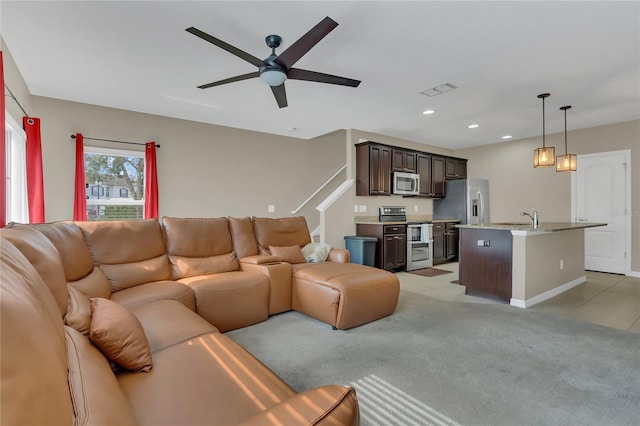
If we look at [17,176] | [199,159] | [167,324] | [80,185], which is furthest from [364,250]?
[17,176]

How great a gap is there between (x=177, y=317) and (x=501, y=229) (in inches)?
140

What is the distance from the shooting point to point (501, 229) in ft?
12.1

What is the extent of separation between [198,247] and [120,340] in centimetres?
195

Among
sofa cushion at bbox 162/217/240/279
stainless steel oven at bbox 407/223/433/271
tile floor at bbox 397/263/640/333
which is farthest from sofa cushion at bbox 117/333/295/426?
stainless steel oven at bbox 407/223/433/271

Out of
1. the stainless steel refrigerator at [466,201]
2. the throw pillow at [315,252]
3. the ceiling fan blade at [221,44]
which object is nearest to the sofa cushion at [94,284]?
the ceiling fan blade at [221,44]

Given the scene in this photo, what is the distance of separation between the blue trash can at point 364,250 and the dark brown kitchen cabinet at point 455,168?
297 cm

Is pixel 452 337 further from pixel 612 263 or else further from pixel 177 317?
pixel 612 263

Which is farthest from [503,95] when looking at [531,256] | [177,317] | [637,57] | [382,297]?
[177,317]

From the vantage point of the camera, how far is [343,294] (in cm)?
273

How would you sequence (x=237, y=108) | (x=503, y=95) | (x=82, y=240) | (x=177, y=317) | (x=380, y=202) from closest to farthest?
(x=177, y=317), (x=82, y=240), (x=503, y=95), (x=237, y=108), (x=380, y=202)

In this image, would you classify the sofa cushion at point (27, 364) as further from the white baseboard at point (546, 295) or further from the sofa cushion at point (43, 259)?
the white baseboard at point (546, 295)

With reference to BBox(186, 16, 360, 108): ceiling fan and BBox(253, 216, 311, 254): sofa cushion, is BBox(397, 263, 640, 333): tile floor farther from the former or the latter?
BBox(186, 16, 360, 108): ceiling fan

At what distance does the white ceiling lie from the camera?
2.29 m

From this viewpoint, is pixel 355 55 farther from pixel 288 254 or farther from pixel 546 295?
pixel 546 295
